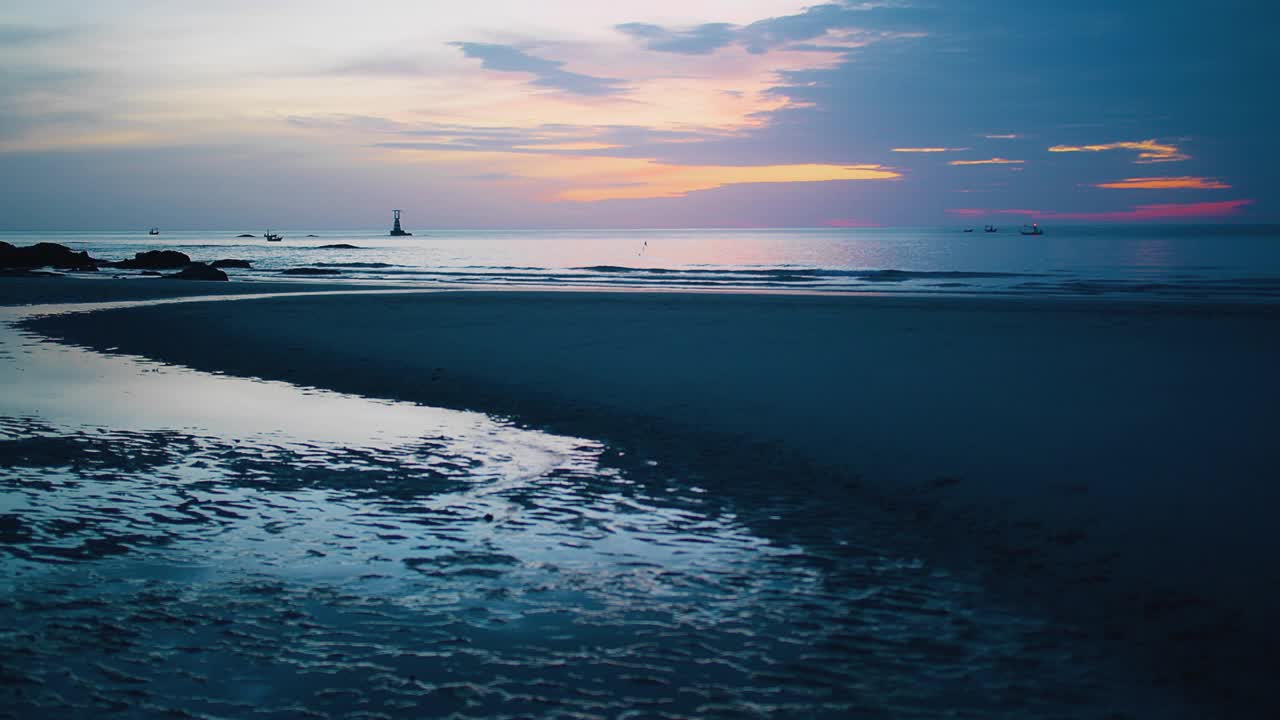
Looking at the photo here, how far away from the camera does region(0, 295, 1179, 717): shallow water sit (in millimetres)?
4223

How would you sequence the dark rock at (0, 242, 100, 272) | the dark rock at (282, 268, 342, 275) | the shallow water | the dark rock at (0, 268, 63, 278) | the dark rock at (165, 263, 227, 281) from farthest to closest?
the dark rock at (282, 268, 342, 275) < the dark rock at (0, 242, 100, 272) < the dark rock at (0, 268, 63, 278) < the dark rock at (165, 263, 227, 281) < the shallow water

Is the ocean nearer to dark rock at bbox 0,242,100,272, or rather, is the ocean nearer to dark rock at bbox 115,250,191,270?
dark rock at bbox 115,250,191,270

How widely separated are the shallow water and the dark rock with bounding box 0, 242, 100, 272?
53.0 meters

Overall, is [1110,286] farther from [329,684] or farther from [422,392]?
[329,684]

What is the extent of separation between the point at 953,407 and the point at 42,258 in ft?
194

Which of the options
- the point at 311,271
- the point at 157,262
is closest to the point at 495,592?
the point at 311,271

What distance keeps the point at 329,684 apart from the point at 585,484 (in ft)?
13.0

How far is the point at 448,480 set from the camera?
817 centimetres

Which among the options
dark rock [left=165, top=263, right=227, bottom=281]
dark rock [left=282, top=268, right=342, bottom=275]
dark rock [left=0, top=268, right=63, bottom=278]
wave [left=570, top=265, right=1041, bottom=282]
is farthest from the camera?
dark rock [left=282, top=268, right=342, bottom=275]

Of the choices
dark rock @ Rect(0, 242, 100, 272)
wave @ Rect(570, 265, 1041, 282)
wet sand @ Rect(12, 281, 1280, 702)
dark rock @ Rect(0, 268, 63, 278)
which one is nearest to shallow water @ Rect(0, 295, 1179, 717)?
wet sand @ Rect(12, 281, 1280, 702)

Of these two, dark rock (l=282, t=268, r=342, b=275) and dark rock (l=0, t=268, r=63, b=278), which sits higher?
dark rock (l=282, t=268, r=342, b=275)

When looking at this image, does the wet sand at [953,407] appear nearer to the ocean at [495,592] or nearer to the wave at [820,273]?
the ocean at [495,592]

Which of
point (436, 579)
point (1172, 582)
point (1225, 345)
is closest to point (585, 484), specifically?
point (436, 579)

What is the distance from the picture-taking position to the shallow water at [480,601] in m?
4.22
